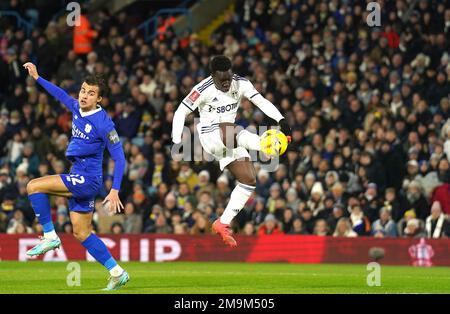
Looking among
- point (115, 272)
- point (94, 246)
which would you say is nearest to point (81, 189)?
point (94, 246)

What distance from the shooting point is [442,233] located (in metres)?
21.2

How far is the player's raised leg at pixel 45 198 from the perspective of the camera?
13.7 m

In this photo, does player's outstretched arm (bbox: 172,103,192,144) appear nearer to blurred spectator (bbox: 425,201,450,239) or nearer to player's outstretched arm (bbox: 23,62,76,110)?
player's outstretched arm (bbox: 23,62,76,110)

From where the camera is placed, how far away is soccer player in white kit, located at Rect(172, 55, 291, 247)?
14859mm

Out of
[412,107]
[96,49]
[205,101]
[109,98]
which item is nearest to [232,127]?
[205,101]

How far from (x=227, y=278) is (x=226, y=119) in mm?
2598

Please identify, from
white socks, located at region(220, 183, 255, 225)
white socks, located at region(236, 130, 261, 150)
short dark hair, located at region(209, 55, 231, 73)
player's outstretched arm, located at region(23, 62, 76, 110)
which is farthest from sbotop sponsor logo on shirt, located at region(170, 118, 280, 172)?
player's outstretched arm, located at region(23, 62, 76, 110)

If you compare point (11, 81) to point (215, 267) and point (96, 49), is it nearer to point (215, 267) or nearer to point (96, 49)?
point (96, 49)

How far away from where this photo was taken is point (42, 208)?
45.4 ft

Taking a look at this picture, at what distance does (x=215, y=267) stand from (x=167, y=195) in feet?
12.8

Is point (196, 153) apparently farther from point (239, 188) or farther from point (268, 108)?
point (268, 108)

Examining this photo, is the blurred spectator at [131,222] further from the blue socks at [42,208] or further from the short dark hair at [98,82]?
the short dark hair at [98,82]

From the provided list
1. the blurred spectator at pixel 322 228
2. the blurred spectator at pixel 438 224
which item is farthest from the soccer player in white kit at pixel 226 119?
the blurred spectator at pixel 438 224

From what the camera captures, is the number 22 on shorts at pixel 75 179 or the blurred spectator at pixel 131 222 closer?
the number 22 on shorts at pixel 75 179
